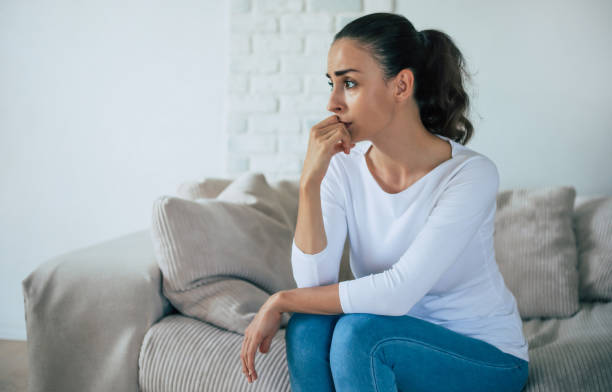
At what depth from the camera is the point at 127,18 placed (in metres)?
2.46

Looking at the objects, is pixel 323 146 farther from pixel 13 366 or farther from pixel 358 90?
pixel 13 366

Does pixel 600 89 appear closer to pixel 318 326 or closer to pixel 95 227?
pixel 318 326

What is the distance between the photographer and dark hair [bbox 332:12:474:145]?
Result: 1.13 meters

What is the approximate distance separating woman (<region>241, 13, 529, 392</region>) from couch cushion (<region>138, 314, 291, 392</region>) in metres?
0.11

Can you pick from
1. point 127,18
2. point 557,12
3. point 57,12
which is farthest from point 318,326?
point 57,12

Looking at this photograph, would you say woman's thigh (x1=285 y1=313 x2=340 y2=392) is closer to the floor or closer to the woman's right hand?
the woman's right hand

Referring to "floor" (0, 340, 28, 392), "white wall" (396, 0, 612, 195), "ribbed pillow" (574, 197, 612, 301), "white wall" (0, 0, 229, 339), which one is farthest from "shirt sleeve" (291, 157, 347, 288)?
"floor" (0, 340, 28, 392)

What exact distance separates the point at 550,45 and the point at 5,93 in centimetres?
256

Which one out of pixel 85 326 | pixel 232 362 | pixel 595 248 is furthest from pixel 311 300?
pixel 595 248

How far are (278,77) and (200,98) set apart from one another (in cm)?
42

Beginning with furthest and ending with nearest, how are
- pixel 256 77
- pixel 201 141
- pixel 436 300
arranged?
pixel 201 141, pixel 256 77, pixel 436 300

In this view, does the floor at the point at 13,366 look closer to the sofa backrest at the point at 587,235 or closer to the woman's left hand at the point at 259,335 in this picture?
the sofa backrest at the point at 587,235

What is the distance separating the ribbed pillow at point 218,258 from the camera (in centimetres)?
135

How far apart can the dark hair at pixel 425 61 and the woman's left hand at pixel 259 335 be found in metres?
0.58
